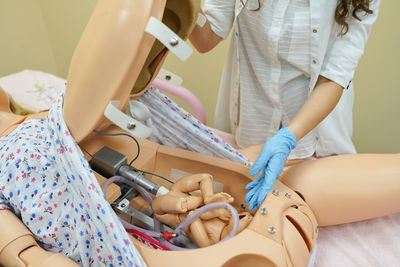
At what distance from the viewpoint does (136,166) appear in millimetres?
947

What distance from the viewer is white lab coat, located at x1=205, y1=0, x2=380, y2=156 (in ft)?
3.10

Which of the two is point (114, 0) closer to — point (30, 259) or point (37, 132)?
point (37, 132)

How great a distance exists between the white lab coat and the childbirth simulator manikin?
0.83 ft

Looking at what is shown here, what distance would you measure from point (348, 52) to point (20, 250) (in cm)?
106

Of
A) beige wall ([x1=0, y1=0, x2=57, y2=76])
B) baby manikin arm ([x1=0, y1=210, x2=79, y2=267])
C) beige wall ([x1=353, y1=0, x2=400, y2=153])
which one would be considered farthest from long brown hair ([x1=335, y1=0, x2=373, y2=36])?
beige wall ([x1=0, y1=0, x2=57, y2=76])

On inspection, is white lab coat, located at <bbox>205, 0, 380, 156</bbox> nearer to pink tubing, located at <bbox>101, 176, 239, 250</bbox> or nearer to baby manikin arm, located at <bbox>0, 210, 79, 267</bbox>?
pink tubing, located at <bbox>101, 176, 239, 250</bbox>

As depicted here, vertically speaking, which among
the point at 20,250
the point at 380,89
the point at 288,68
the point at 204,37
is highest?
the point at 204,37

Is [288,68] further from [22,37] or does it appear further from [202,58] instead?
[22,37]

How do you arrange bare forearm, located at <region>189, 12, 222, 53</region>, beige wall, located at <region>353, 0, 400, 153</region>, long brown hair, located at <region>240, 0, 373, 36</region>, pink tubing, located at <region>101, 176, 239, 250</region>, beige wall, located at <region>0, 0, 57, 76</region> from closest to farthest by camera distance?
1. pink tubing, located at <region>101, 176, 239, 250</region>
2. long brown hair, located at <region>240, 0, 373, 36</region>
3. bare forearm, located at <region>189, 12, 222, 53</region>
4. beige wall, located at <region>353, 0, 400, 153</region>
5. beige wall, located at <region>0, 0, 57, 76</region>

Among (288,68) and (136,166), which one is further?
(288,68)

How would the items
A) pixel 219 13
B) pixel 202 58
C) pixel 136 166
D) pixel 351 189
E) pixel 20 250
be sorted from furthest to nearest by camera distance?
1. pixel 202 58
2. pixel 219 13
3. pixel 136 166
4. pixel 351 189
5. pixel 20 250

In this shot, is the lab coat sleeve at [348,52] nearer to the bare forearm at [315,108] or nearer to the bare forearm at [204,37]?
the bare forearm at [315,108]

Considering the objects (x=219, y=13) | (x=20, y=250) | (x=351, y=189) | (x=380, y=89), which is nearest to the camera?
(x=20, y=250)

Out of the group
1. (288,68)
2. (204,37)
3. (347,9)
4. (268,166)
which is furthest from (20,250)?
(347,9)
